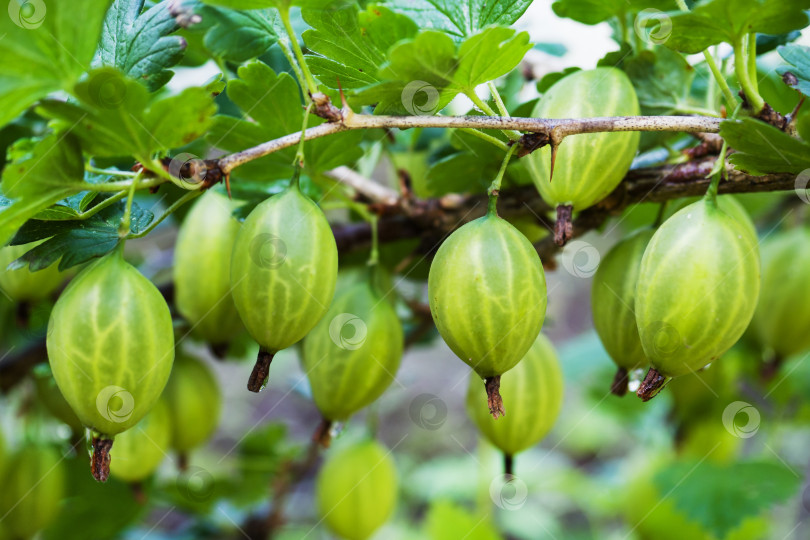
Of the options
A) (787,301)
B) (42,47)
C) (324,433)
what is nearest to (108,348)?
(42,47)

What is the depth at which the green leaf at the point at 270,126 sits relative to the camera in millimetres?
583

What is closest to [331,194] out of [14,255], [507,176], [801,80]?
[507,176]

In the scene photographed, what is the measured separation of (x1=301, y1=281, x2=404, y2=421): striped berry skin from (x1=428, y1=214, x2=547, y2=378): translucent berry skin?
17 cm

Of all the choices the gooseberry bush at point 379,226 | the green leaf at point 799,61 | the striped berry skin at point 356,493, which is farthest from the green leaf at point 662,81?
the striped berry skin at point 356,493

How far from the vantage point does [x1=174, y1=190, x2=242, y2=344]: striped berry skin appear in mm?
706

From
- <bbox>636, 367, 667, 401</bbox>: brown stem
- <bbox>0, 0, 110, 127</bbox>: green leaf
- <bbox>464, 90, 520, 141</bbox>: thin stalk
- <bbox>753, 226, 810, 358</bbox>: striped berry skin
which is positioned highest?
<bbox>0, 0, 110, 127</bbox>: green leaf

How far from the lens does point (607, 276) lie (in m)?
0.60

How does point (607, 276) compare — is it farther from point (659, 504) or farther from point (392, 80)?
point (659, 504)

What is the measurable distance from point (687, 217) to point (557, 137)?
106 millimetres

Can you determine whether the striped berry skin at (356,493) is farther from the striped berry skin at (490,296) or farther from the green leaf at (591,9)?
the green leaf at (591,9)

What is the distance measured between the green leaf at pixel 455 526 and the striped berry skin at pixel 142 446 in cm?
55

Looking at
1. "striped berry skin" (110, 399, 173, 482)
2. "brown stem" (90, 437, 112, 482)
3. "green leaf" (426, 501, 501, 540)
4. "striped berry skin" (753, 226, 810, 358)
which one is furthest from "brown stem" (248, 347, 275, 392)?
"green leaf" (426, 501, 501, 540)

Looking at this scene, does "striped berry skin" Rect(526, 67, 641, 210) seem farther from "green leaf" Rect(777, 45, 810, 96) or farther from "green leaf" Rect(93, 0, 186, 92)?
"green leaf" Rect(93, 0, 186, 92)

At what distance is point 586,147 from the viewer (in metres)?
0.53
